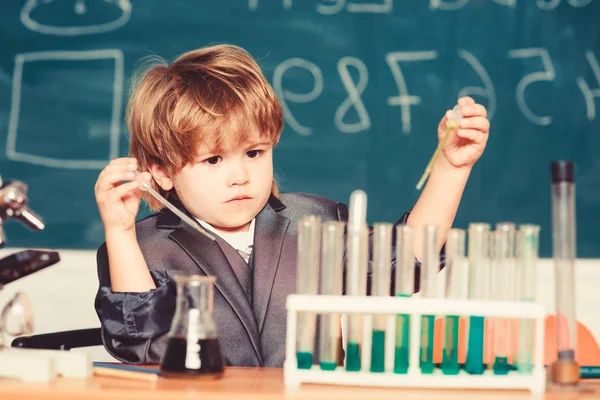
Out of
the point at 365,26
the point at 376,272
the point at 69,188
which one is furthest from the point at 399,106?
the point at 376,272

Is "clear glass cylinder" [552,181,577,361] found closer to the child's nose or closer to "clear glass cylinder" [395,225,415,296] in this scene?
"clear glass cylinder" [395,225,415,296]

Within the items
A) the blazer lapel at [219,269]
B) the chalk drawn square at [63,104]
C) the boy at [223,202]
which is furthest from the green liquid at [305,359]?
the chalk drawn square at [63,104]

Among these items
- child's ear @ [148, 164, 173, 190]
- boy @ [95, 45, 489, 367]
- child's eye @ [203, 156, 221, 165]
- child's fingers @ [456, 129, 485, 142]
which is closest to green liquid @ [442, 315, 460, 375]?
boy @ [95, 45, 489, 367]

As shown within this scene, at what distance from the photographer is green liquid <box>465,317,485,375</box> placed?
3.34ft

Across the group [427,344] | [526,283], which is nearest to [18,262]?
[427,344]

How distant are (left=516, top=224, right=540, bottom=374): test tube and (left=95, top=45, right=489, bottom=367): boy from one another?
0.27 meters

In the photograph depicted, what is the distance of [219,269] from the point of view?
156cm

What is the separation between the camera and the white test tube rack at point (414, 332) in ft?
3.27

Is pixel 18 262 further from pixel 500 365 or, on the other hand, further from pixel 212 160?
pixel 500 365

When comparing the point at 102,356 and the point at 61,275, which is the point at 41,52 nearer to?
the point at 61,275

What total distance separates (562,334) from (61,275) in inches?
71.6

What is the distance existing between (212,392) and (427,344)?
281 millimetres

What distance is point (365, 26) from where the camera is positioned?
2482 mm

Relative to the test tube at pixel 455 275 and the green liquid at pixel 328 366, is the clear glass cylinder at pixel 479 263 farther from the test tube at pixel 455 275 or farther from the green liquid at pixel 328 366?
the green liquid at pixel 328 366
